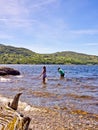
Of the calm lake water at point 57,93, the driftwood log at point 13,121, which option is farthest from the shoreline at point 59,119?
the driftwood log at point 13,121

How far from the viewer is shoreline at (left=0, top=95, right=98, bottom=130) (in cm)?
1229

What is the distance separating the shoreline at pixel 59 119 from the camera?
1229 centimetres

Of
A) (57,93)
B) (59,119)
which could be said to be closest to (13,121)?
(59,119)

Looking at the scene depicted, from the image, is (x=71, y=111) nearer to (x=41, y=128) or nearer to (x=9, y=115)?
(x=41, y=128)

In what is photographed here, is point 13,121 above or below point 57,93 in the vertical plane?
above

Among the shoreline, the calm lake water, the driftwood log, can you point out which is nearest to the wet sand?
the shoreline

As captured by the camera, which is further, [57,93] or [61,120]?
[57,93]

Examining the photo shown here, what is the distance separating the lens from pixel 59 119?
548 inches

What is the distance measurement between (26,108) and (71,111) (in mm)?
2979

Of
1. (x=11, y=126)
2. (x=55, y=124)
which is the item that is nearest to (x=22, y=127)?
(x=11, y=126)

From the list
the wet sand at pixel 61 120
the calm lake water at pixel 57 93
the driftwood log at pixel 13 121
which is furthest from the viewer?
the calm lake water at pixel 57 93

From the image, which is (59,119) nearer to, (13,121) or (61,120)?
(61,120)

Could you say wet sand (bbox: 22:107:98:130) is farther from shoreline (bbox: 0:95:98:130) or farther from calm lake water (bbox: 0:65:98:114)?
calm lake water (bbox: 0:65:98:114)

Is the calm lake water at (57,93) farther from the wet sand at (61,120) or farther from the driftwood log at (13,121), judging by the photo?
the driftwood log at (13,121)
